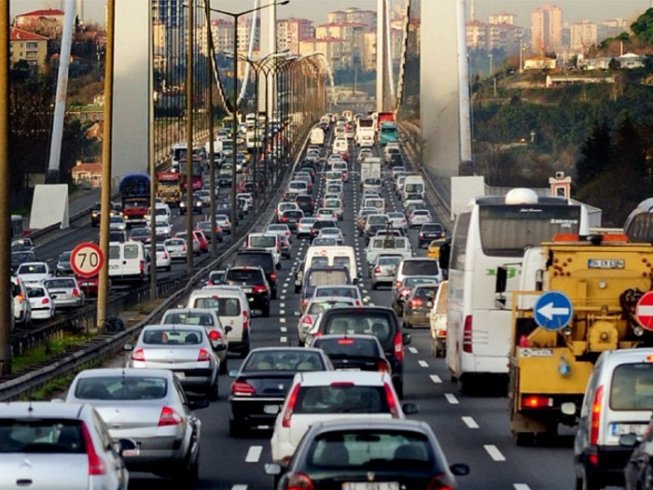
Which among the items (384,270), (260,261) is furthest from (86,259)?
(384,270)

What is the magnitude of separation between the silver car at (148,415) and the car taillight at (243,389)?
17.3 feet

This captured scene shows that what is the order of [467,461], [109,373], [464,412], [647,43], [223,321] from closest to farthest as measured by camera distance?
[109,373]
[467,461]
[464,412]
[223,321]
[647,43]

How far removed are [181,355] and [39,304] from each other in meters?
28.5

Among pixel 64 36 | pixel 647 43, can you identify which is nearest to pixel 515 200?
pixel 64 36

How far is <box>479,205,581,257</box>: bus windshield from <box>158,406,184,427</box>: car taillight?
1364 centimetres

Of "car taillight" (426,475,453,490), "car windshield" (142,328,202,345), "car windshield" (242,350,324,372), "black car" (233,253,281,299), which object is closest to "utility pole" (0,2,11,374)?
"car windshield" (142,328,202,345)

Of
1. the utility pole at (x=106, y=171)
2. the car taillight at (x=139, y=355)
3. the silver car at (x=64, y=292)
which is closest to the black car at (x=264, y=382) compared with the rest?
the car taillight at (x=139, y=355)

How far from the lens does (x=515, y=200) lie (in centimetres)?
3409

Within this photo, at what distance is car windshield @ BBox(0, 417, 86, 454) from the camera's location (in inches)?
592

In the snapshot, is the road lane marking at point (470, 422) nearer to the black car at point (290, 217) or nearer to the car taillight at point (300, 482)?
the car taillight at point (300, 482)

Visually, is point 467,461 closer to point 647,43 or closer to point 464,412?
point 464,412

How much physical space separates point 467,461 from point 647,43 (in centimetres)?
17242

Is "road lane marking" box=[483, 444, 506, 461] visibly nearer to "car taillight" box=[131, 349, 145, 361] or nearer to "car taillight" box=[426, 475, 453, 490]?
"car taillight" box=[131, 349, 145, 361]

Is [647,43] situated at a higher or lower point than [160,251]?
higher
